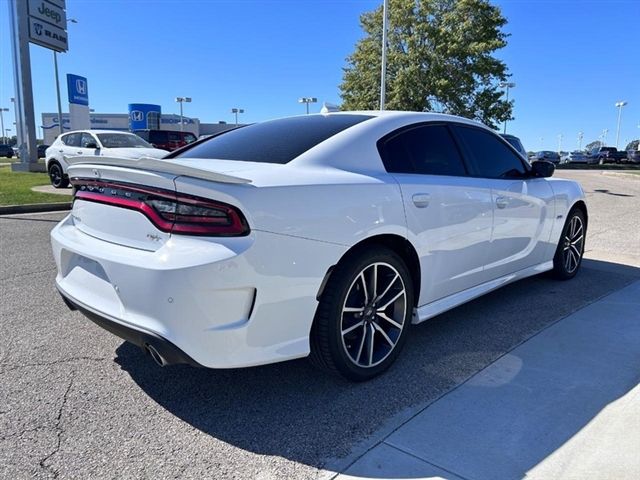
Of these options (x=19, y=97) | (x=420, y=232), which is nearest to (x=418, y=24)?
(x=19, y=97)

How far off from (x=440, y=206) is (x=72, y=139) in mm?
13541

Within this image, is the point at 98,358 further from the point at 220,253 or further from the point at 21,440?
the point at 220,253

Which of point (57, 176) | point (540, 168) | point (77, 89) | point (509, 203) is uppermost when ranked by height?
point (77, 89)

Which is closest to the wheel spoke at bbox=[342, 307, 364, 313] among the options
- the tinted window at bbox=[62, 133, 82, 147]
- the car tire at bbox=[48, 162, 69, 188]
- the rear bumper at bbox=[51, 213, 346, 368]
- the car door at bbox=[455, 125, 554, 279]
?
the rear bumper at bbox=[51, 213, 346, 368]

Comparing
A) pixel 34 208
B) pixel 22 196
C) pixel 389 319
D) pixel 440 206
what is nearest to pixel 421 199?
pixel 440 206

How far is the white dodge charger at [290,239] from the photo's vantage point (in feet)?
7.45

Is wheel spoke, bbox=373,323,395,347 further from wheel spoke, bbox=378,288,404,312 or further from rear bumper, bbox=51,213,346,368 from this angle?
rear bumper, bbox=51,213,346,368

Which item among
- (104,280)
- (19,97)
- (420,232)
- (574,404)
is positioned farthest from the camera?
(19,97)

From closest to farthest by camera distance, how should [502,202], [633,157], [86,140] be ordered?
[502,202] < [86,140] < [633,157]

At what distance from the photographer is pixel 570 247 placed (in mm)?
5137

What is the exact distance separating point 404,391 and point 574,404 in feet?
3.01

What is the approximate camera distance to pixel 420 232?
3107mm

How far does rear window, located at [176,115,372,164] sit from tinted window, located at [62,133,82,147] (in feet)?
38.5

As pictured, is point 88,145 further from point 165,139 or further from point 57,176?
point 165,139
